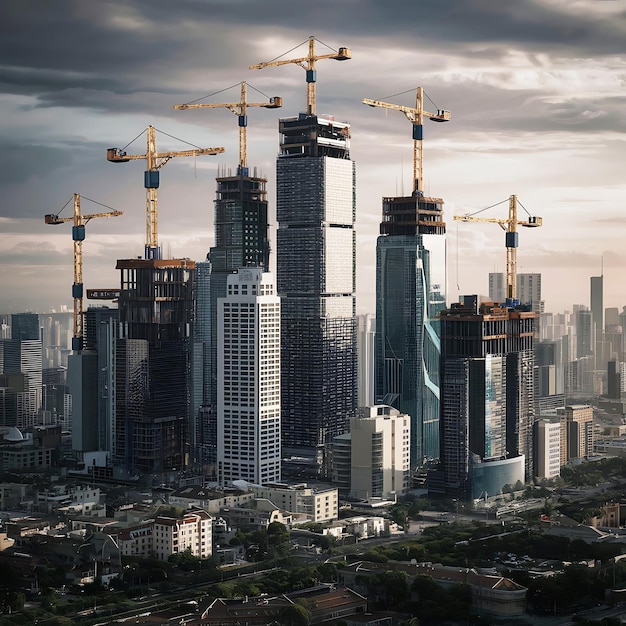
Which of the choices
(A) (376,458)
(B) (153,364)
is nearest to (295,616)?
(A) (376,458)

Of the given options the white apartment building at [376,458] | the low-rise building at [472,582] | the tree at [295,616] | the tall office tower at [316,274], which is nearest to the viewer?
the tree at [295,616]

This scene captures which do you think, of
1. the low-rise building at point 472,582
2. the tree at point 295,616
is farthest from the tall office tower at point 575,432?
the tree at point 295,616

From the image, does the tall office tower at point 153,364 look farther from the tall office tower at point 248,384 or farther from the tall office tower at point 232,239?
the tall office tower at point 248,384

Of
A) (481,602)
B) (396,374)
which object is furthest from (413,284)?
(481,602)

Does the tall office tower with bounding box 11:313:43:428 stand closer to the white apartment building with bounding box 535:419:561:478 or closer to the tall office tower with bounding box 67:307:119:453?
the tall office tower with bounding box 67:307:119:453

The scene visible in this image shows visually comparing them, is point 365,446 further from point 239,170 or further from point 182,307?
point 239,170

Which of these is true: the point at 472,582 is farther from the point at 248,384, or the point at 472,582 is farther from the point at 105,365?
the point at 105,365

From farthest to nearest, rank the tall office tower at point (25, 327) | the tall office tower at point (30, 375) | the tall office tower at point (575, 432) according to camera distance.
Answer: the tall office tower at point (30, 375)
the tall office tower at point (575, 432)
the tall office tower at point (25, 327)
